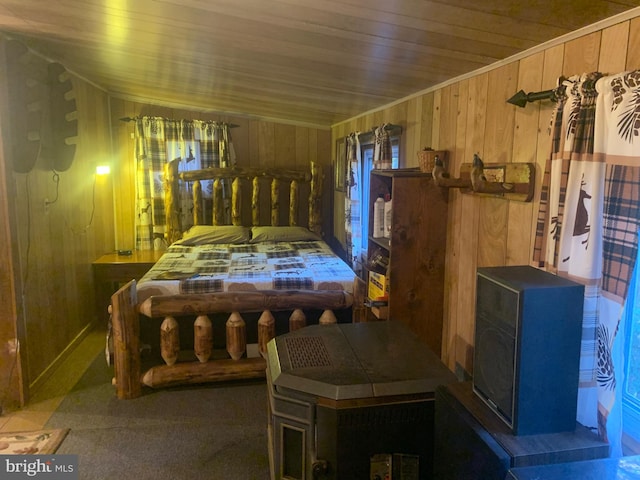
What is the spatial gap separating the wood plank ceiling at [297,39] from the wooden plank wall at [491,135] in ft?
0.25

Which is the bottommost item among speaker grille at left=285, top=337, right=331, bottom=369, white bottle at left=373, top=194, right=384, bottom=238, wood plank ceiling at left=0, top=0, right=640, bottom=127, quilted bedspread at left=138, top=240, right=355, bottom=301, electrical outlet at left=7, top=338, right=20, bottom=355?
electrical outlet at left=7, top=338, right=20, bottom=355

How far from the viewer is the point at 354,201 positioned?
3865 millimetres

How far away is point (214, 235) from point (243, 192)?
0.81 m

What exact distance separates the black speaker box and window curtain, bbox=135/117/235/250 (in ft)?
13.6

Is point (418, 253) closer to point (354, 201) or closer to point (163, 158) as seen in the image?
point (354, 201)

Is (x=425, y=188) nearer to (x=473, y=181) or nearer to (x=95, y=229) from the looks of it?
(x=473, y=181)

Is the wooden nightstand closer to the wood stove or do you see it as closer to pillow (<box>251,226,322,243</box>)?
pillow (<box>251,226,322,243</box>)

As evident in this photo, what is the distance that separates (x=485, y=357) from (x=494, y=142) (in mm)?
942

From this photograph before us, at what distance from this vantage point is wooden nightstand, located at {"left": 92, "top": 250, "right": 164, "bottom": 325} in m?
4.27

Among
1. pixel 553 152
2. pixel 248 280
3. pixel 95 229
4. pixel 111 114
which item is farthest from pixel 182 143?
pixel 553 152

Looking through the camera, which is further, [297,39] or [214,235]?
[214,235]

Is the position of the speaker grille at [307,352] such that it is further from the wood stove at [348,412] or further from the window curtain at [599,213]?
the window curtain at [599,213]

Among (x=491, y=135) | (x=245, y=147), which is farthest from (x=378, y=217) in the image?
(x=245, y=147)
